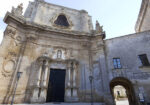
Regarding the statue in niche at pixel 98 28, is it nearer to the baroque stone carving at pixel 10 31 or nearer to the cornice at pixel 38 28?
the cornice at pixel 38 28

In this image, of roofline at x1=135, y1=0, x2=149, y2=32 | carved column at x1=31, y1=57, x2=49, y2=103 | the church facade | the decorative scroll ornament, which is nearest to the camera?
the decorative scroll ornament

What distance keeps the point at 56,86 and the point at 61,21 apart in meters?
9.70

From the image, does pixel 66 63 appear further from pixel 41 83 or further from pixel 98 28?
pixel 98 28

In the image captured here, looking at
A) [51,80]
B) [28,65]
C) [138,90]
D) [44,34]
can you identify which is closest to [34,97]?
[51,80]

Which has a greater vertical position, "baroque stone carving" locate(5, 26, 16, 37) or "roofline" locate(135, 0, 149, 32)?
"roofline" locate(135, 0, 149, 32)

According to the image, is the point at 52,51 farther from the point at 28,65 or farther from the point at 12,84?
the point at 12,84

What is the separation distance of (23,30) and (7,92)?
21.8ft

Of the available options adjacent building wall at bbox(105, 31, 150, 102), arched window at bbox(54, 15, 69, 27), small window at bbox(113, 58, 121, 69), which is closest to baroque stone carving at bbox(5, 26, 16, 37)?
arched window at bbox(54, 15, 69, 27)

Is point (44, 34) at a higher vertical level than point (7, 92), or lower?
higher

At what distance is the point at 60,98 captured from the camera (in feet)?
32.8

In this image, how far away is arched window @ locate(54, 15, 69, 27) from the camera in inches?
587

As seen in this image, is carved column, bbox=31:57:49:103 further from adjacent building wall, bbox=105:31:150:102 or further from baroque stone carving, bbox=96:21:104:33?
baroque stone carving, bbox=96:21:104:33

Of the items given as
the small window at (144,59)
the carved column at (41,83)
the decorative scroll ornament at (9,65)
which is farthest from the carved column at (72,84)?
the small window at (144,59)

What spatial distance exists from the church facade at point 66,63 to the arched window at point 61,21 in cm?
120
